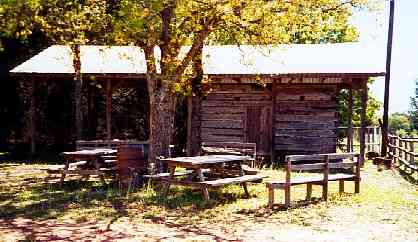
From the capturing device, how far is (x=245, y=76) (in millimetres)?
19391

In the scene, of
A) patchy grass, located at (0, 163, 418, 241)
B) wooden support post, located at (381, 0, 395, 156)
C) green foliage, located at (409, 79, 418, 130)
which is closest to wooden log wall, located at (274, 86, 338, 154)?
wooden support post, located at (381, 0, 395, 156)

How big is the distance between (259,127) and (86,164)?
28.8ft

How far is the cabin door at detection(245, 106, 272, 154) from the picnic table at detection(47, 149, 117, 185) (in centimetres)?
788

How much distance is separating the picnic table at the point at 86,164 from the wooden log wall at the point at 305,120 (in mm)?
8367

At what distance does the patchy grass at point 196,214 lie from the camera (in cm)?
842

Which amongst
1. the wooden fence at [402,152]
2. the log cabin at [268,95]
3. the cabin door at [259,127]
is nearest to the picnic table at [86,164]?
the log cabin at [268,95]

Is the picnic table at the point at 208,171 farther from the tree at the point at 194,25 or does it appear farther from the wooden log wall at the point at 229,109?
the wooden log wall at the point at 229,109

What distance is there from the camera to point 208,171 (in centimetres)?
1361

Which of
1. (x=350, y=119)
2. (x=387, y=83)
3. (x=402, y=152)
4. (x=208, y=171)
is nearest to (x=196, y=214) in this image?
(x=208, y=171)

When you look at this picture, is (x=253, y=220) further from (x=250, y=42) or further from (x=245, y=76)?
(x=245, y=76)

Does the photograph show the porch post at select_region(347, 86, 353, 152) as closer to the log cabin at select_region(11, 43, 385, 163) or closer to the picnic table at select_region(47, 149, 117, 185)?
the log cabin at select_region(11, 43, 385, 163)

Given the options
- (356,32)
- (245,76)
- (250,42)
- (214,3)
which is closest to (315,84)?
(245,76)

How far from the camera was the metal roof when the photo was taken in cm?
1891

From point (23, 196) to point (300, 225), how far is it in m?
6.17
